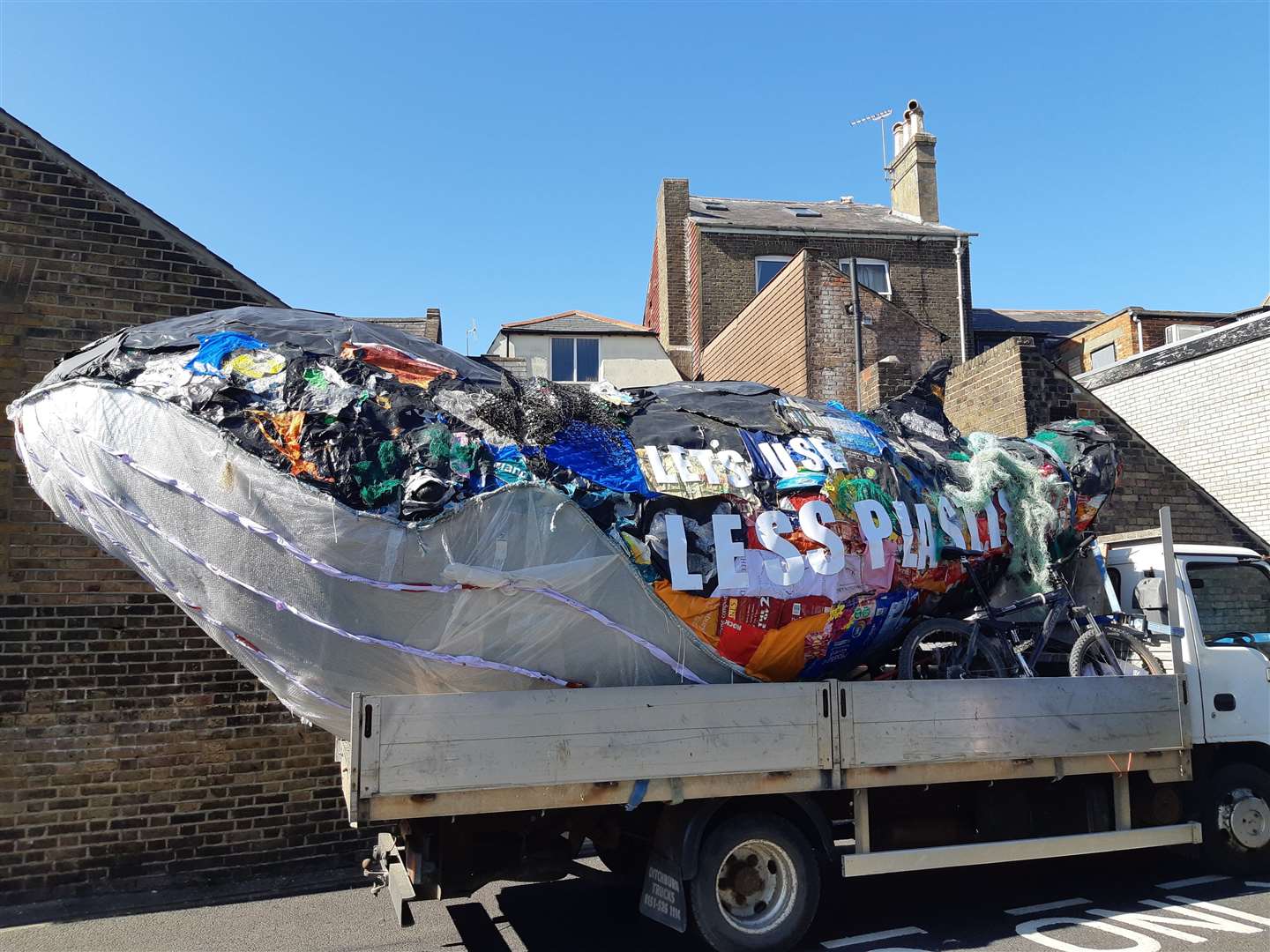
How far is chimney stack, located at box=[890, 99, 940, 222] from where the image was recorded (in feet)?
88.2

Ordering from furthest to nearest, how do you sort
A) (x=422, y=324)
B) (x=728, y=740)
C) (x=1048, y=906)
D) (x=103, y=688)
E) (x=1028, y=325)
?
(x=1028, y=325)
(x=422, y=324)
(x=103, y=688)
(x=1048, y=906)
(x=728, y=740)

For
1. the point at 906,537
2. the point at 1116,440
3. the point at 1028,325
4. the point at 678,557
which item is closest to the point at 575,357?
the point at 1028,325

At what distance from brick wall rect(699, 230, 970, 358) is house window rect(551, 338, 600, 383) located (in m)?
2.88

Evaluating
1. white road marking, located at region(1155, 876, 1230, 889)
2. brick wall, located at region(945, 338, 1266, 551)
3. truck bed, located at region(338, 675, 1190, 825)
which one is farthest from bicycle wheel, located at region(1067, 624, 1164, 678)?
brick wall, located at region(945, 338, 1266, 551)

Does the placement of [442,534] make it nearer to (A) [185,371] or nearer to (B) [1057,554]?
(A) [185,371]

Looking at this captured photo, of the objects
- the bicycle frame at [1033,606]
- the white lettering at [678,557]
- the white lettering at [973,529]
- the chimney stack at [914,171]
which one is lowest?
the bicycle frame at [1033,606]

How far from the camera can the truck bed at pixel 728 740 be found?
468cm

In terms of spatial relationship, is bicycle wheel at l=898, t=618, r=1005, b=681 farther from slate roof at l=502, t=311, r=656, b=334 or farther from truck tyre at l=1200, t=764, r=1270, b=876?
slate roof at l=502, t=311, r=656, b=334

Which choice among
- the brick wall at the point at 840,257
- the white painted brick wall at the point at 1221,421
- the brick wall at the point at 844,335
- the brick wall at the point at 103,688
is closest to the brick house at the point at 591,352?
the brick wall at the point at 840,257

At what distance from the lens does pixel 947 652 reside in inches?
252

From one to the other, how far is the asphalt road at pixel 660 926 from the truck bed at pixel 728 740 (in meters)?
0.93

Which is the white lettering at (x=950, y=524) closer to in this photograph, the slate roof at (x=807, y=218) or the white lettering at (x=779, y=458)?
the white lettering at (x=779, y=458)

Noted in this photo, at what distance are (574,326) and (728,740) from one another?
21.3m

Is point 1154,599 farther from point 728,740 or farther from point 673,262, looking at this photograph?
point 673,262
